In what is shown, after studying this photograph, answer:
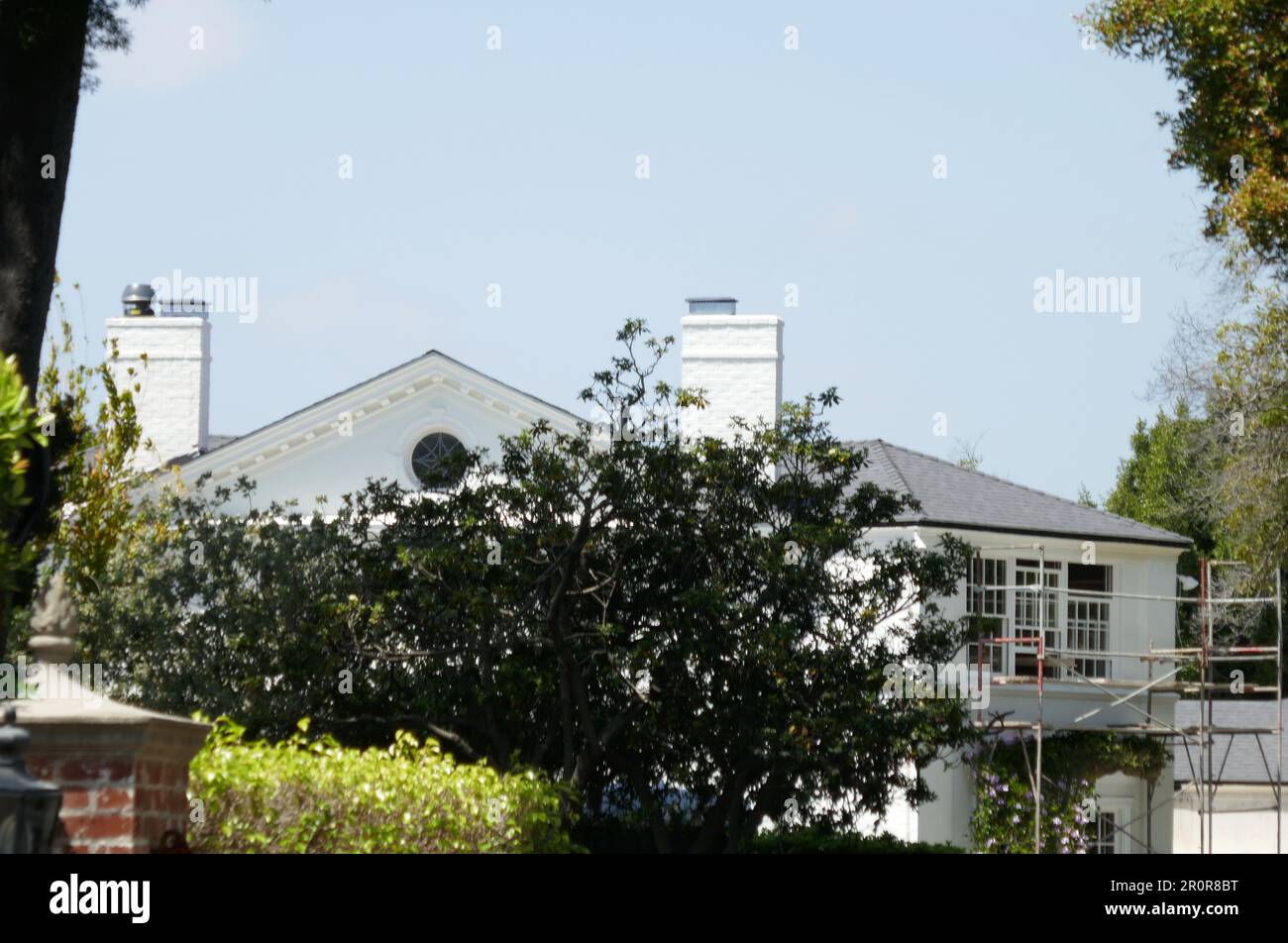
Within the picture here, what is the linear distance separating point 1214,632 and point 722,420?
2394cm

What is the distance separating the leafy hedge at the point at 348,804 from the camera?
337 inches

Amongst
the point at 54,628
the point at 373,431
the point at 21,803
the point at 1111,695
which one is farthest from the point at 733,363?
the point at 21,803

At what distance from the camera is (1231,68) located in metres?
17.0

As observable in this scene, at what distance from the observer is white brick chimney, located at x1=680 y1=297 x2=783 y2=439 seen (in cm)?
2755

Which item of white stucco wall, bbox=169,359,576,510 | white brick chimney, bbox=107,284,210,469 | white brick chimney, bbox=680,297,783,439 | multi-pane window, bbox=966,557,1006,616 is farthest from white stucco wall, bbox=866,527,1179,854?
white brick chimney, bbox=107,284,210,469

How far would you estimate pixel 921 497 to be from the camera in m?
27.7

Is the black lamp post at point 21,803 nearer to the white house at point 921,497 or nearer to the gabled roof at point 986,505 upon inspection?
the white house at point 921,497

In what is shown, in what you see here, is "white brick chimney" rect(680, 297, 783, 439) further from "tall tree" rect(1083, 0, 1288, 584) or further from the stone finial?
the stone finial

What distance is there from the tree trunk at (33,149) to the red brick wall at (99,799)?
5.10 metres

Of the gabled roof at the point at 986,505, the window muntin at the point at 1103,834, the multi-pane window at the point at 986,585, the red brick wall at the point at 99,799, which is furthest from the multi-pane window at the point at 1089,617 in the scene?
the red brick wall at the point at 99,799

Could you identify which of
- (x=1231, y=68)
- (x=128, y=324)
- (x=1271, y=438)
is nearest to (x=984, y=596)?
(x=1271, y=438)

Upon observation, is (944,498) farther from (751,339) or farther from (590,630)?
(590,630)

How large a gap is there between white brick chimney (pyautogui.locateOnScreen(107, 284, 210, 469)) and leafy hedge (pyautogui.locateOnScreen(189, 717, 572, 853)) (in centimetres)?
1906
